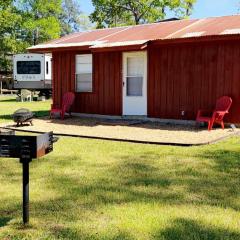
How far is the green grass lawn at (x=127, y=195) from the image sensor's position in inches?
182

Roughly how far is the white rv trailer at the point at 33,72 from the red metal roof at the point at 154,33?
11563 millimetres

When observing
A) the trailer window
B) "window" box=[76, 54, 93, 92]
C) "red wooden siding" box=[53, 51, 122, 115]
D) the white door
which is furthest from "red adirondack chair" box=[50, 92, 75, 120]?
the trailer window

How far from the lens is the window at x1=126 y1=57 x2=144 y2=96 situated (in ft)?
49.5

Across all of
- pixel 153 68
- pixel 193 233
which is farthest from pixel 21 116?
A: pixel 193 233

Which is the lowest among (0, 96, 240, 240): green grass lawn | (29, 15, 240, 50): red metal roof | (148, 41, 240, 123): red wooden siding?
(0, 96, 240, 240): green grass lawn

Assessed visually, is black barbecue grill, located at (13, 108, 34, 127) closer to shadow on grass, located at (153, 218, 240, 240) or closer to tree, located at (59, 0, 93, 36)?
shadow on grass, located at (153, 218, 240, 240)

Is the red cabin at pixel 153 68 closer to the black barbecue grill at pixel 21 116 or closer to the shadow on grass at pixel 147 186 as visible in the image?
the black barbecue grill at pixel 21 116

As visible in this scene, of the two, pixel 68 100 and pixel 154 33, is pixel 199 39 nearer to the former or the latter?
pixel 154 33

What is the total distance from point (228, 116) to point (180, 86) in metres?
1.84

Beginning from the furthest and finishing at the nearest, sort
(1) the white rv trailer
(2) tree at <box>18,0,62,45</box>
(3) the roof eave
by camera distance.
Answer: (2) tree at <box>18,0,62,45</box> < (1) the white rv trailer < (3) the roof eave

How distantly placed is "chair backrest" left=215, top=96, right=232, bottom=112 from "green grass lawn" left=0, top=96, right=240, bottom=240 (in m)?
3.36

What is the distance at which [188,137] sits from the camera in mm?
11055

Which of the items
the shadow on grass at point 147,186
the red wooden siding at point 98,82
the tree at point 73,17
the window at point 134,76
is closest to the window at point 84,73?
the red wooden siding at point 98,82

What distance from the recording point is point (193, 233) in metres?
4.54
